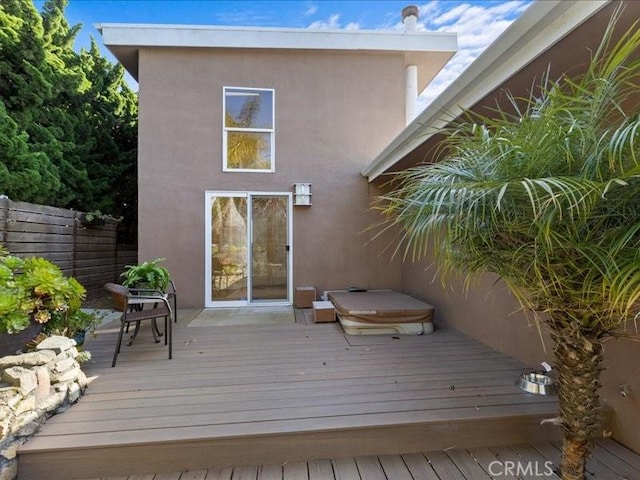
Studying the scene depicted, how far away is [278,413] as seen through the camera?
6.59 ft

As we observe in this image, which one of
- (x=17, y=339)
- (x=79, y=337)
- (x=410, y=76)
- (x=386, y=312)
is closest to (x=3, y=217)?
(x=79, y=337)

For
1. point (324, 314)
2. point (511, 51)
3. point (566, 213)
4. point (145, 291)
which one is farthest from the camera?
point (324, 314)

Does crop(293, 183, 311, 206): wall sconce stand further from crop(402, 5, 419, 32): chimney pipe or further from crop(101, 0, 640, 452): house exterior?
crop(402, 5, 419, 32): chimney pipe

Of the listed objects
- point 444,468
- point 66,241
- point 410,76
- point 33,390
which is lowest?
point 444,468

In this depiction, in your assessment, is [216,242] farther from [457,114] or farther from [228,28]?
[457,114]

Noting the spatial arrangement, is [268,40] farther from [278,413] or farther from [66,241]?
[278,413]

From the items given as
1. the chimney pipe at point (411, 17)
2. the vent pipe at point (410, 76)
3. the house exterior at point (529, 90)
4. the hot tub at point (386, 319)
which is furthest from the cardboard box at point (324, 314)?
the chimney pipe at point (411, 17)

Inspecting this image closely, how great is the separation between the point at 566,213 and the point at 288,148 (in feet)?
15.6

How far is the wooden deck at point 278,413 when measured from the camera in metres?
1.75

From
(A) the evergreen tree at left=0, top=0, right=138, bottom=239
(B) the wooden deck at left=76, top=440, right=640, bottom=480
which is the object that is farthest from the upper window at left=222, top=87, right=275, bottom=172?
(B) the wooden deck at left=76, top=440, right=640, bottom=480

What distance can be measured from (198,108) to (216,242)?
235 cm

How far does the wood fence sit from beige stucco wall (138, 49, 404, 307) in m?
1.74

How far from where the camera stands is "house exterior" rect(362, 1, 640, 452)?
1648mm

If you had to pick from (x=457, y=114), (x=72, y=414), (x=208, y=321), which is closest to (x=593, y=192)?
(x=457, y=114)
